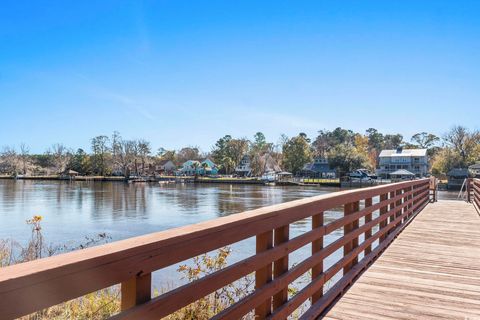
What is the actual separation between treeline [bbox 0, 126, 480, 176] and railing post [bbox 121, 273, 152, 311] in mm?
71596

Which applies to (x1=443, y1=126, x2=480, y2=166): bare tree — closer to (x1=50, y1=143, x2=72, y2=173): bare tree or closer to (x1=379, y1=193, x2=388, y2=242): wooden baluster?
(x1=379, y1=193, x2=388, y2=242): wooden baluster

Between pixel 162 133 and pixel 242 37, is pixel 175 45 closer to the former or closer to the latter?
pixel 242 37

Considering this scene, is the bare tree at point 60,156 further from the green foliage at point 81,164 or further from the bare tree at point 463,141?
the bare tree at point 463,141

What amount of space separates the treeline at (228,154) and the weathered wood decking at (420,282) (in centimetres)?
6629

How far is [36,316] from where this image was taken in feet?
14.4

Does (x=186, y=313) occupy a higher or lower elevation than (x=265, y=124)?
lower

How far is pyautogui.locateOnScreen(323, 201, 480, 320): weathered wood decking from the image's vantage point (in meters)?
3.21

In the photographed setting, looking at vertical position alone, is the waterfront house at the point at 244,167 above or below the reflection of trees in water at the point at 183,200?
above

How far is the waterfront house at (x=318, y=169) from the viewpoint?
251ft

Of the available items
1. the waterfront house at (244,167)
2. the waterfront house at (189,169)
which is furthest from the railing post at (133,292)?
the waterfront house at (189,169)

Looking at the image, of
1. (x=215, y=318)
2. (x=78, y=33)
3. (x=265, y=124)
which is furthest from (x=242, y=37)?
(x=265, y=124)

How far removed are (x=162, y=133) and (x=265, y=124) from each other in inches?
1161

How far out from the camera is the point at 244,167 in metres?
90.5

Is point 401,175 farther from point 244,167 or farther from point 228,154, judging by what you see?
point 228,154
